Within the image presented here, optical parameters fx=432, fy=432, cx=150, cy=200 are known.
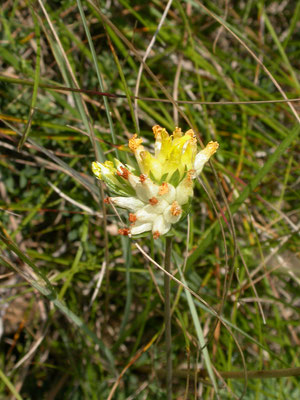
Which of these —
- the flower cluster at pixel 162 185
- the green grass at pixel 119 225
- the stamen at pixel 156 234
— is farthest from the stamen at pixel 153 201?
the green grass at pixel 119 225

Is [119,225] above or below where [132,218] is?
below

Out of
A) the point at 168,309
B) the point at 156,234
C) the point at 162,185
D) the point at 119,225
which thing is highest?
the point at 162,185

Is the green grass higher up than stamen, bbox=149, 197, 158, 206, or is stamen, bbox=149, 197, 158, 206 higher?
stamen, bbox=149, 197, 158, 206

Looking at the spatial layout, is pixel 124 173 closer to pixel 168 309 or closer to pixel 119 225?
pixel 168 309

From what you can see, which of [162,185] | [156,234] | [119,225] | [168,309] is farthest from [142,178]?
[119,225]

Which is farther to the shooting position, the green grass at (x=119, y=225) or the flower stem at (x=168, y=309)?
the green grass at (x=119, y=225)

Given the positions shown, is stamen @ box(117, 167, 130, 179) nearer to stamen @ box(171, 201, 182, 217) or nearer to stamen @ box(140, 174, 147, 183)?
stamen @ box(140, 174, 147, 183)

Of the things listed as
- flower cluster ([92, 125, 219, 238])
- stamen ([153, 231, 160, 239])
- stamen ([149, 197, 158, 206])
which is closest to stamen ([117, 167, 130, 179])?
flower cluster ([92, 125, 219, 238])

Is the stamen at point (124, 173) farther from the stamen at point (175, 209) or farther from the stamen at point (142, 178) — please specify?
the stamen at point (175, 209)
